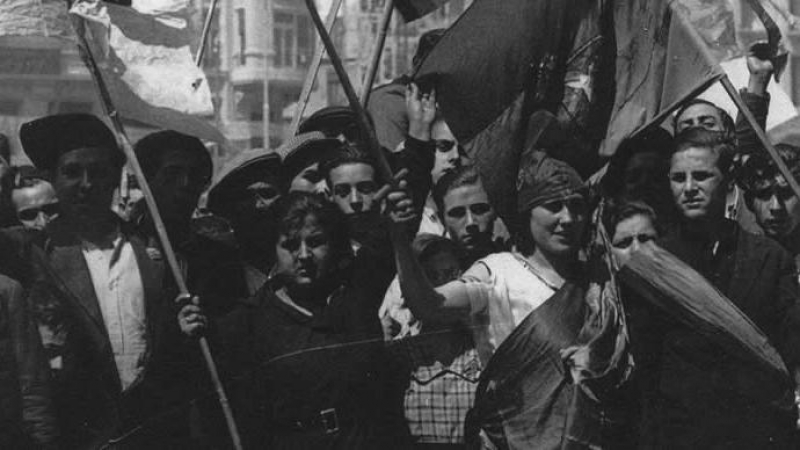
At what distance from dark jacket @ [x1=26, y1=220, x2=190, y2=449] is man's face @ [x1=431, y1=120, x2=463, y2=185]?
1.74 metres

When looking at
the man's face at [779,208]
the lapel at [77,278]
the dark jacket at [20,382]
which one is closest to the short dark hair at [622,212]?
the man's face at [779,208]

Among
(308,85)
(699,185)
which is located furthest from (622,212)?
(308,85)

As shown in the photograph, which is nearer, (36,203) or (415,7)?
(36,203)

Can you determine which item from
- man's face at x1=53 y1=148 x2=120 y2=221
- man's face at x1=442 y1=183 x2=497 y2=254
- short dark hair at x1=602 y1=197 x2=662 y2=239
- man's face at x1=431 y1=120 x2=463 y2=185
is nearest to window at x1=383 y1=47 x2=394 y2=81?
man's face at x1=431 y1=120 x2=463 y2=185

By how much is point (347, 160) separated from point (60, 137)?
1235mm

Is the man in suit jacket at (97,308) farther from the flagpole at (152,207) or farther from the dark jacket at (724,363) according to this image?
the dark jacket at (724,363)

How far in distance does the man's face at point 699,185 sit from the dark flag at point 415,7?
126 cm

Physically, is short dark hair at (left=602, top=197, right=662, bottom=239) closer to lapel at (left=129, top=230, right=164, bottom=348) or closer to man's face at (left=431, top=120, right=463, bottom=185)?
man's face at (left=431, top=120, right=463, bottom=185)

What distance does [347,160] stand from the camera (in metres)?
9.77

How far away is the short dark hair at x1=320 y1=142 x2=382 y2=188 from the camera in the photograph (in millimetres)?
9758

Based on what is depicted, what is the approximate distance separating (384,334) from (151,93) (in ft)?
4.97

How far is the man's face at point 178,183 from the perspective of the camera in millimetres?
9727

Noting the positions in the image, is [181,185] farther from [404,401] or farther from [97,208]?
[404,401]

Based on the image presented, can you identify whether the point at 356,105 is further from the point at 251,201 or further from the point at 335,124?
the point at 335,124
